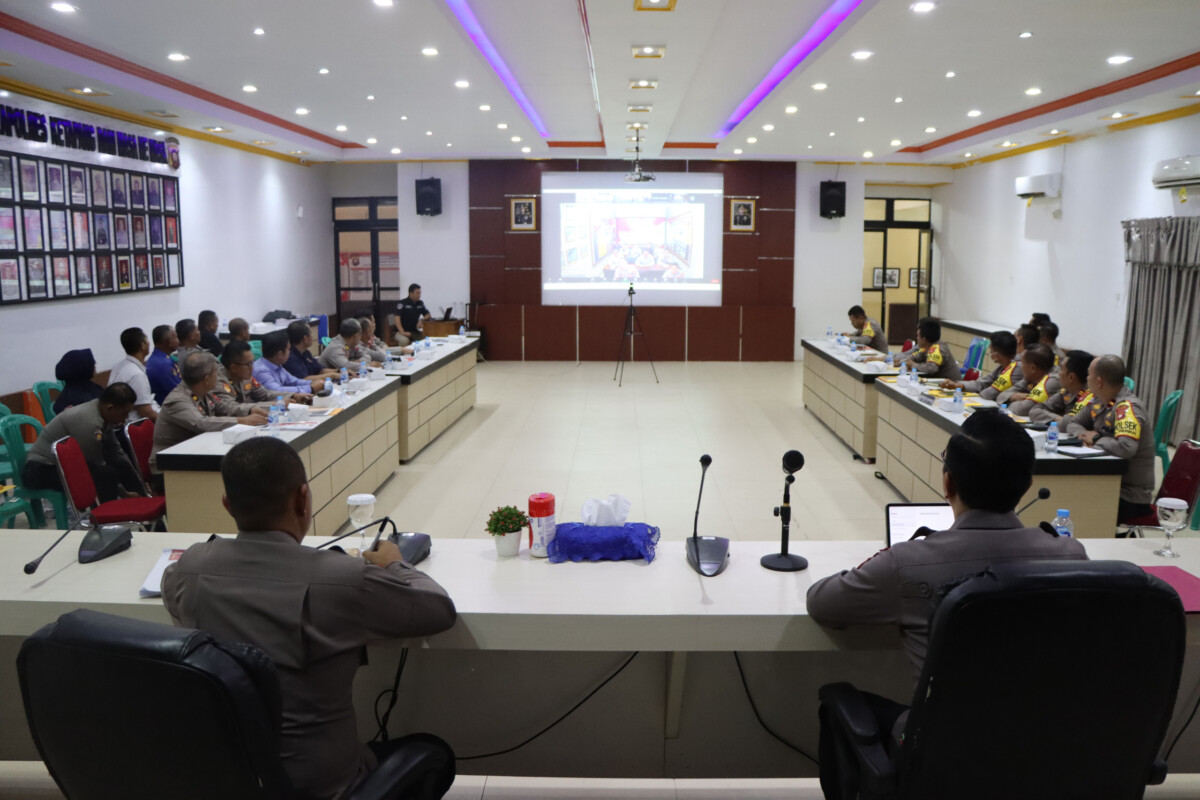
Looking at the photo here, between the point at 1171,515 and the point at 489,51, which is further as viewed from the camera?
the point at 489,51

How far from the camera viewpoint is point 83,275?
8148 millimetres

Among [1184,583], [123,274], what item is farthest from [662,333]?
[1184,583]

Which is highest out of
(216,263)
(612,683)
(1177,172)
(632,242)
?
(1177,172)

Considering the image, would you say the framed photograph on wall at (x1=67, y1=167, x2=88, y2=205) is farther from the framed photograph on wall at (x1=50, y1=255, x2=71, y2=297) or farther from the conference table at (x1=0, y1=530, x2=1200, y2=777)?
the conference table at (x1=0, y1=530, x2=1200, y2=777)

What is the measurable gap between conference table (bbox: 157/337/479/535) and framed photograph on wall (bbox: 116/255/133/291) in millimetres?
3061

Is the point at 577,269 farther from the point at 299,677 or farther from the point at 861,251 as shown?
the point at 299,677

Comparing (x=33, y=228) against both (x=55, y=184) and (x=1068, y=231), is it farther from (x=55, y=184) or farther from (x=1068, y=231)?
(x=1068, y=231)

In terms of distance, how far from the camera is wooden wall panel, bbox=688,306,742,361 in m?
13.9

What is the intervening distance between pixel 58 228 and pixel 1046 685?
8651 millimetres

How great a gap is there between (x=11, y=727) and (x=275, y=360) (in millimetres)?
4149

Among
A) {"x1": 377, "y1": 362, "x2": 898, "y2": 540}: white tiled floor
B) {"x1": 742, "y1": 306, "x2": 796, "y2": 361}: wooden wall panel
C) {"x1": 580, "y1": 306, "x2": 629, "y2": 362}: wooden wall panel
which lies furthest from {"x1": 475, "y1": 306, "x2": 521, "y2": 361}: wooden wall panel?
{"x1": 742, "y1": 306, "x2": 796, "y2": 361}: wooden wall panel

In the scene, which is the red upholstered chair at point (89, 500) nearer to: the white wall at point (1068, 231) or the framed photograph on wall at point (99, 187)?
the framed photograph on wall at point (99, 187)

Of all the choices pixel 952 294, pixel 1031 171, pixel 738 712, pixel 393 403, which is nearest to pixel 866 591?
pixel 738 712

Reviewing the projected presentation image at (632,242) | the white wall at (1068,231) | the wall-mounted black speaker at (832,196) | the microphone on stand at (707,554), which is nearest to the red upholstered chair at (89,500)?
the microphone on stand at (707,554)
